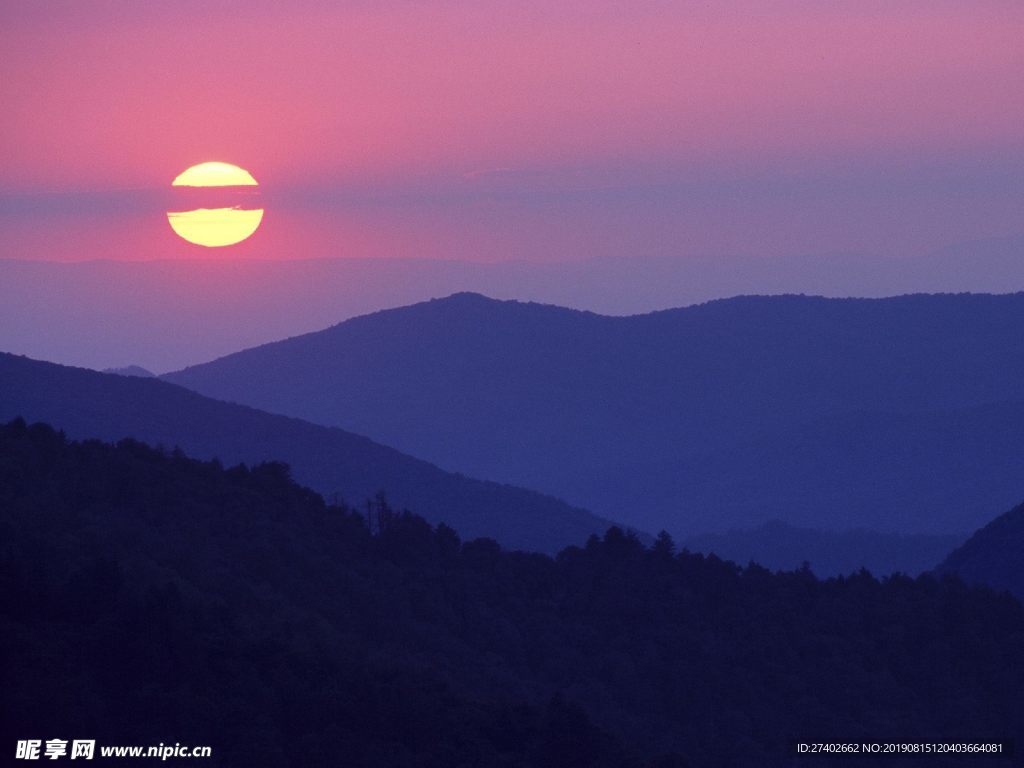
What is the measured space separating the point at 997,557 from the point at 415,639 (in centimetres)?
6716

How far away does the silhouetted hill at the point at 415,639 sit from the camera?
49562 mm

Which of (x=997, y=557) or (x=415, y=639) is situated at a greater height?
(x=997, y=557)

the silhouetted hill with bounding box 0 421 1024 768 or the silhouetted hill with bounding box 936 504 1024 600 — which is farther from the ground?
the silhouetted hill with bounding box 936 504 1024 600

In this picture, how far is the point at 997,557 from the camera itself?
125 m

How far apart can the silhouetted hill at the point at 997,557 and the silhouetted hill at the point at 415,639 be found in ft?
109

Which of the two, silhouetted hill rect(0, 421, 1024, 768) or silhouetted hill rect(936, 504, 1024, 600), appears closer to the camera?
silhouetted hill rect(0, 421, 1024, 768)

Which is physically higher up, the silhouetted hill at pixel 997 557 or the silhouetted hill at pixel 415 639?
the silhouetted hill at pixel 997 557

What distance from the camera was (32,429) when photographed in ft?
265

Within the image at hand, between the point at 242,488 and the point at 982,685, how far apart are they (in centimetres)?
3553

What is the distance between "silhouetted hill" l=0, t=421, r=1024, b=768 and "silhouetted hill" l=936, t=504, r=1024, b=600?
33.3 meters

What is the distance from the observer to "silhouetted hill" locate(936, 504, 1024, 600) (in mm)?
118250

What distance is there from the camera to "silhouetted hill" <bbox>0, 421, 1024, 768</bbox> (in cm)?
4956

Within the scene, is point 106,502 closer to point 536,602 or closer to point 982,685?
point 536,602

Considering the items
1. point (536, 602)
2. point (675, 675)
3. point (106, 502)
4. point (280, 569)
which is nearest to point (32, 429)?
point (106, 502)
